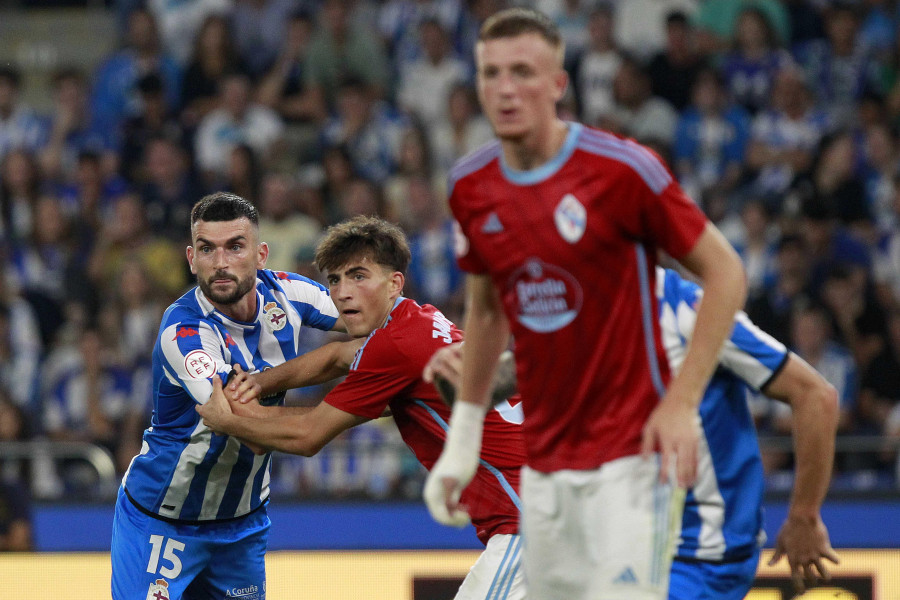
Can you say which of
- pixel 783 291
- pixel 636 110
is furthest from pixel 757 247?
pixel 636 110

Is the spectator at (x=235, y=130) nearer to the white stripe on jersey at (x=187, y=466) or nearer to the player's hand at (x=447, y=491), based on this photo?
the white stripe on jersey at (x=187, y=466)

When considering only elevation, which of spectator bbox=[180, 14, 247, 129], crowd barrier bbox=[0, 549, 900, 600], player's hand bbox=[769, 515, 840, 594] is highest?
spectator bbox=[180, 14, 247, 129]

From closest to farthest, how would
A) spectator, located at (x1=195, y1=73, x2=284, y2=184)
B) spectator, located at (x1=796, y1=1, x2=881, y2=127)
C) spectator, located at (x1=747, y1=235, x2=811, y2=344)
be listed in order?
spectator, located at (x1=747, y1=235, x2=811, y2=344), spectator, located at (x1=796, y1=1, x2=881, y2=127), spectator, located at (x1=195, y1=73, x2=284, y2=184)

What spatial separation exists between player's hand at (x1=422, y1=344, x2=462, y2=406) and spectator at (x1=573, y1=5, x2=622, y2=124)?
7.24 metres

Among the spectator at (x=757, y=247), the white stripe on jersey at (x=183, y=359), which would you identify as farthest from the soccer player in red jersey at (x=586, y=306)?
the spectator at (x=757, y=247)

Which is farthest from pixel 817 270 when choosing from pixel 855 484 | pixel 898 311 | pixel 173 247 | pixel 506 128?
pixel 506 128

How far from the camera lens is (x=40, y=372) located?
943 centimetres

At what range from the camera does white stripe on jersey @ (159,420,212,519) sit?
468 centimetres

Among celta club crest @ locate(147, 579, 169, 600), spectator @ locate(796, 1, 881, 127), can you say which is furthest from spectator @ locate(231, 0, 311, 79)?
celta club crest @ locate(147, 579, 169, 600)

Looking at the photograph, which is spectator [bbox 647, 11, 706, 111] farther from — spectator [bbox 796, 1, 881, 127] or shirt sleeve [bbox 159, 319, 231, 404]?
shirt sleeve [bbox 159, 319, 231, 404]

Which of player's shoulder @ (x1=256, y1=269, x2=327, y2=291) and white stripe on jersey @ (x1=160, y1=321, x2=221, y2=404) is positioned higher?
player's shoulder @ (x1=256, y1=269, x2=327, y2=291)

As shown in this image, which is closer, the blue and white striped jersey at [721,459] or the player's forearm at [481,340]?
the blue and white striped jersey at [721,459]

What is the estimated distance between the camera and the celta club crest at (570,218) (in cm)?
295

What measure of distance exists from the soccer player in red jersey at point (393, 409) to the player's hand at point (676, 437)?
151cm
